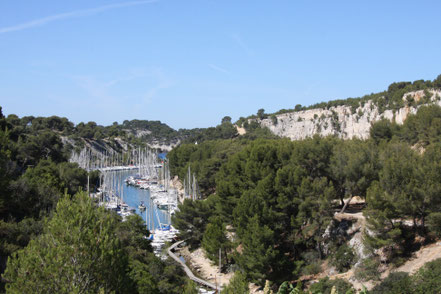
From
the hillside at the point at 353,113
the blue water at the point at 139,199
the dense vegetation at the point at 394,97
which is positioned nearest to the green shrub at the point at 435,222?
the hillside at the point at 353,113

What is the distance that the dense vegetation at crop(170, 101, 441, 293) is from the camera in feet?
78.4

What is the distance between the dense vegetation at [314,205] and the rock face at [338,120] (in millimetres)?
18102

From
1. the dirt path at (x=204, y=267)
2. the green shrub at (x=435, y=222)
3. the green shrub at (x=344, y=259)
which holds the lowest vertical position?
the dirt path at (x=204, y=267)

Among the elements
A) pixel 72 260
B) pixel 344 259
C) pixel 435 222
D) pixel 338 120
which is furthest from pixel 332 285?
pixel 338 120

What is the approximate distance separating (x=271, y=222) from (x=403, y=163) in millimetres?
9563

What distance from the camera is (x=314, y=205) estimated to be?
28469mm

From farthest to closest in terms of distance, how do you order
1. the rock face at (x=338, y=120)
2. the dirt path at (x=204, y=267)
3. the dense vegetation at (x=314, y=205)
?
the rock face at (x=338, y=120), the dirt path at (x=204, y=267), the dense vegetation at (x=314, y=205)

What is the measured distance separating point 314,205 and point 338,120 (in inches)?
2114

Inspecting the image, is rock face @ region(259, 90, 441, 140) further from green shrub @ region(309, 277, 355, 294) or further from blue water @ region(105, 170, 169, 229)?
green shrub @ region(309, 277, 355, 294)

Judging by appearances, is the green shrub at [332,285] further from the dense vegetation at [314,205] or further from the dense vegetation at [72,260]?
the dense vegetation at [72,260]

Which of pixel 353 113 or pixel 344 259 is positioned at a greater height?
pixel 353 113

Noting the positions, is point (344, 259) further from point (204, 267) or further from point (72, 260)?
point (72, 260)

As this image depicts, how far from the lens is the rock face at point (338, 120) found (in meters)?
58.8

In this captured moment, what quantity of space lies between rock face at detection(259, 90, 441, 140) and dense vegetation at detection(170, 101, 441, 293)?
1810 centimetres
